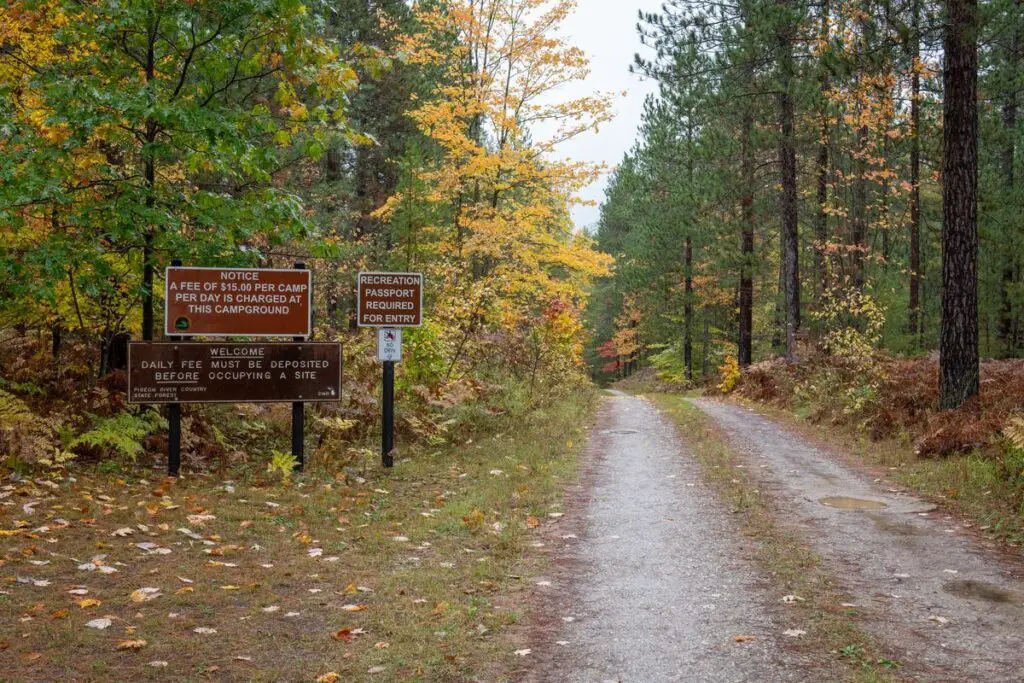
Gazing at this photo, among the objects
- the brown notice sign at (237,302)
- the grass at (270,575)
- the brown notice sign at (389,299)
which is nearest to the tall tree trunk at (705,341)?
the brown notice sign at (389,299)

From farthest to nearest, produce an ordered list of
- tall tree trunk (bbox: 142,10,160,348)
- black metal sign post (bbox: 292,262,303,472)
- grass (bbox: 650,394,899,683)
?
black metal sign post (bbox: 292,262,303,472)
tall tree trunk (bbox: 142,10,160,348)
grass (bbox: 650,394,899,683)

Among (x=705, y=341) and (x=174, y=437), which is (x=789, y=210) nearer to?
(x=705, y=341)

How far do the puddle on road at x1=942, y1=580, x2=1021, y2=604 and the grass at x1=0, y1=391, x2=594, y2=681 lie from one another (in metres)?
3.23

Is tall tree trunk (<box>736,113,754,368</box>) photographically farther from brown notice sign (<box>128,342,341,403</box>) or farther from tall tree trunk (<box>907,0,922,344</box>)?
brown notice sign (<box>128,342,341,403</box>)

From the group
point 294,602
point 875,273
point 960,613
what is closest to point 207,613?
point 294,602

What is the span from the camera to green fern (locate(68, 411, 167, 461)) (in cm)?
909

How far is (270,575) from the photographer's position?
20.3 feet

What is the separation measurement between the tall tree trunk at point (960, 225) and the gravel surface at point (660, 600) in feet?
17.6

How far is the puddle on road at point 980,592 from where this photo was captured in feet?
18.9

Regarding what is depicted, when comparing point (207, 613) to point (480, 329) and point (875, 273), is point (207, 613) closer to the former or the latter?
point (480, 329)

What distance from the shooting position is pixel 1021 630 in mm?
5105

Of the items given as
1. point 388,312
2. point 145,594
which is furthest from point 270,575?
point 388,312

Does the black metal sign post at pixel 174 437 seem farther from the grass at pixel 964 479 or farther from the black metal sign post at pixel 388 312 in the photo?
the grass at pixel 964 479

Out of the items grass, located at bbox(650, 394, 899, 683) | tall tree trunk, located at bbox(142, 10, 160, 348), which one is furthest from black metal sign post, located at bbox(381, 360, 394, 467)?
grass, located at bbox(650, 394, 899, 683)
